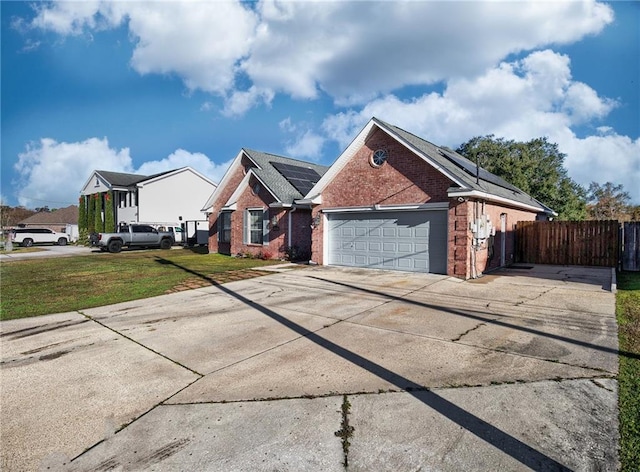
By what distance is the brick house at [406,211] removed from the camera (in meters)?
12.2

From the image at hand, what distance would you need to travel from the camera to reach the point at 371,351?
17.6 feet

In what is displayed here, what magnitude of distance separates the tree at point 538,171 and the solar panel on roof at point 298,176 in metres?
16.5

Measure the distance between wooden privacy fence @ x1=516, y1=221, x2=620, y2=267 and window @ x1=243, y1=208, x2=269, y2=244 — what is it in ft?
40.3

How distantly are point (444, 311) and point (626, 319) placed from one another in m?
3.22

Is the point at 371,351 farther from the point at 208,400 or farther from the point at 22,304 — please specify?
the point at 22,304

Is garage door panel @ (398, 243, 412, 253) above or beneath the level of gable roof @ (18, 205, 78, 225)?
beneath

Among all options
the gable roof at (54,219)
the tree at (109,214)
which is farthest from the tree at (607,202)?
the gable roof at (54,219)

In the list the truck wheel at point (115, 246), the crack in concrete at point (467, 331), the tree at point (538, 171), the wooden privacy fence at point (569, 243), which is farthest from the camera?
the tree at point (538, 171)

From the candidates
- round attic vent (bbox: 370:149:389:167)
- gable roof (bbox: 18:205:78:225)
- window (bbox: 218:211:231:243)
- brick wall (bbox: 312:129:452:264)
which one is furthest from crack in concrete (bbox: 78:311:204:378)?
gable roof (bbox: 18:205:78:225)

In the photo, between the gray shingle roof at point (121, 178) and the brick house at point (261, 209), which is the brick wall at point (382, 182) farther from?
the gray shingle roof at point (121, 178)

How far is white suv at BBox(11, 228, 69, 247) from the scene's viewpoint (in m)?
33.9

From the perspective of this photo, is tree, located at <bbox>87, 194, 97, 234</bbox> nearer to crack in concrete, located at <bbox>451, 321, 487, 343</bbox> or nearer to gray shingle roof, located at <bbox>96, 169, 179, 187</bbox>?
gray shingle roof, located at <bbox>96, 169, 179, 187</bbox>

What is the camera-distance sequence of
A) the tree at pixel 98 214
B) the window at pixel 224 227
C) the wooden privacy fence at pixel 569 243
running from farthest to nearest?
the tree at pixel 98 214 → the window at pixel 224 227 → the wooden privacy fence at pixel 569 243

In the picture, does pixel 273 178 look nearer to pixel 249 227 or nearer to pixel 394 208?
pixel 249 227
